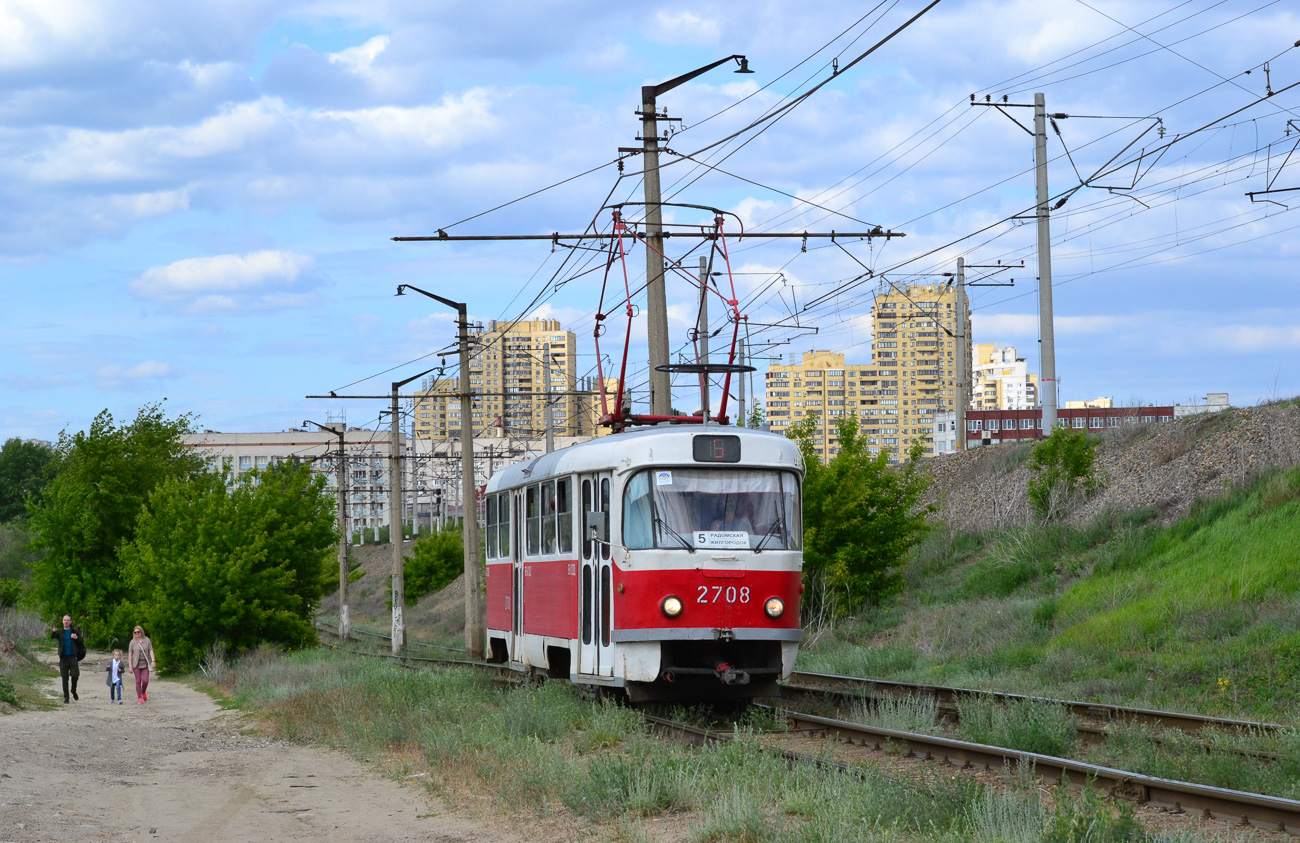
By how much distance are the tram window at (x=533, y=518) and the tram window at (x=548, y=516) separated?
26 centimetres

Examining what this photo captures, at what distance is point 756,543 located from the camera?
47.9ft

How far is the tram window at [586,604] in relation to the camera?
15453 millimetres

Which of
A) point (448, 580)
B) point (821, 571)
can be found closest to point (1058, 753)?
point (821, 571)

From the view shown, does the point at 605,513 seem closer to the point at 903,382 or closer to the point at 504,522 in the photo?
the point at 504,522

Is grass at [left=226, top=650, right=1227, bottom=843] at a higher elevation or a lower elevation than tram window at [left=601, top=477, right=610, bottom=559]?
lower

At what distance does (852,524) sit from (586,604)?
12.3 meters

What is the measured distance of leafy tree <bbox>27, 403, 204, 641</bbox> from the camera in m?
49.1

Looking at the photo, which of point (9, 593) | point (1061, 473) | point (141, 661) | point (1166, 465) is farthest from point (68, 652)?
point (9, 593)

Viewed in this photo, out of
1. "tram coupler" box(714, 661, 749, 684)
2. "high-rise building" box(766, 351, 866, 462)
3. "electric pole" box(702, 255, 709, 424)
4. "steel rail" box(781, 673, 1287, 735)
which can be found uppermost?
"high-rise building" box(766, 351, 866, 462)

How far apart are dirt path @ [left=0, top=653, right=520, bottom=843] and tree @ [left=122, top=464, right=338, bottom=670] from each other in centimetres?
1609

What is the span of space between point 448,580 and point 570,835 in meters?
67.5

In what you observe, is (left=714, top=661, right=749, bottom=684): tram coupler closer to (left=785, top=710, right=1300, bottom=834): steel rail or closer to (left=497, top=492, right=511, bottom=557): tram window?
(left=785, top=710, right=1300, bottom=834): steel rail

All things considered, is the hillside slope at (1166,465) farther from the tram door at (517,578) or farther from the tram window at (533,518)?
the tram window at (533,518)

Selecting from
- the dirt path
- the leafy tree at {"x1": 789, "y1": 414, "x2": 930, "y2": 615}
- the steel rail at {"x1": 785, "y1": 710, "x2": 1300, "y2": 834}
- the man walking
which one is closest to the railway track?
the steel rail at {"x1": 785, "y1": 710, "x2": 1300, "y2": 834}
